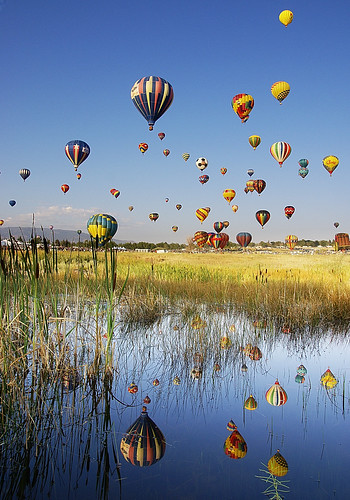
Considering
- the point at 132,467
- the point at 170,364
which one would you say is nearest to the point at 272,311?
the point at 170,364

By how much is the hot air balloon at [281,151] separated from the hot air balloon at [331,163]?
901cm

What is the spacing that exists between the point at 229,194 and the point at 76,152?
2807 centimetres

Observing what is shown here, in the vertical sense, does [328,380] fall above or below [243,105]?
below

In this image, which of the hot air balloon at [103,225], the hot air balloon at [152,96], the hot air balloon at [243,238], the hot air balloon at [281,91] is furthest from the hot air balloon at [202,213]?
the hot air balloon at [152,96]

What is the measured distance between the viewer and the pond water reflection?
3.65m

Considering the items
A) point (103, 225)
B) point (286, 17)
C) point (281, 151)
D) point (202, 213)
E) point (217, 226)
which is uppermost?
point (286, 17)

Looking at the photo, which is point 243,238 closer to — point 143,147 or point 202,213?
point 202,213

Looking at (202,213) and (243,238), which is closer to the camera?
(202,213)

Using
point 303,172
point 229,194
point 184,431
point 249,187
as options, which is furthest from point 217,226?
point 184,431

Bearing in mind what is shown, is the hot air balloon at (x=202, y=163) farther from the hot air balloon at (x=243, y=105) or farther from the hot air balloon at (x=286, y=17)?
the hot air balloon at (x=286, y=17)

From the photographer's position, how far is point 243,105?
37.4 metres

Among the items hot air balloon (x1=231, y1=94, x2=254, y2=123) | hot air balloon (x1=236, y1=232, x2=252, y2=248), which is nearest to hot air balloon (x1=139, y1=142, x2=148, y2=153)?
hot air balloon (x1=231, y1=94, x2=254, y2=123)

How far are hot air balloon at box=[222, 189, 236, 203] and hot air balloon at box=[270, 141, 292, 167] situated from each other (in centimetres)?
1491

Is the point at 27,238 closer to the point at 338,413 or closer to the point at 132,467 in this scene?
the point at 132,467
